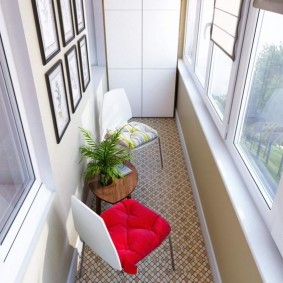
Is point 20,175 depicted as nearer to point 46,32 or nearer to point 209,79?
point 46,32

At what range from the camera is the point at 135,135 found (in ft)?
8.70

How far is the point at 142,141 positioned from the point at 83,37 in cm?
107

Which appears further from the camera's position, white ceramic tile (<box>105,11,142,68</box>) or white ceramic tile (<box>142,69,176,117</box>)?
white ceramic tile (<box>142,69,176,117</box>)

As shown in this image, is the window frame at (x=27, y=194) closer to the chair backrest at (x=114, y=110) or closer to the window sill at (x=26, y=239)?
the window sill at (x=26, y=239)

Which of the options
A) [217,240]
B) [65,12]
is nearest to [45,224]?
[217,240]

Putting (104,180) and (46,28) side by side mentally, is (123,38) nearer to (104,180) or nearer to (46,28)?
(104,180)

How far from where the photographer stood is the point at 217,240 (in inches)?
72.2

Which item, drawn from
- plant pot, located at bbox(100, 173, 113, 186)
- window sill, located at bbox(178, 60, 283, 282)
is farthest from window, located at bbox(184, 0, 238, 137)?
plant pot, located at bbox(100, 173, 113, 186)

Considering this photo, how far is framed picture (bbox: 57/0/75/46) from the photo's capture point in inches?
62.5

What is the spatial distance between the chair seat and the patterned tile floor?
41 centimetres

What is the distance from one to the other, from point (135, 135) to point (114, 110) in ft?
1.34

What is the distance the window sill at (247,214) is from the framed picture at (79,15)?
4.16 ft

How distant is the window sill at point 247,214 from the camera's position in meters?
1.11

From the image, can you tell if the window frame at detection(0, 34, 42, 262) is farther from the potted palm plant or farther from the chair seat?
the chair seat
